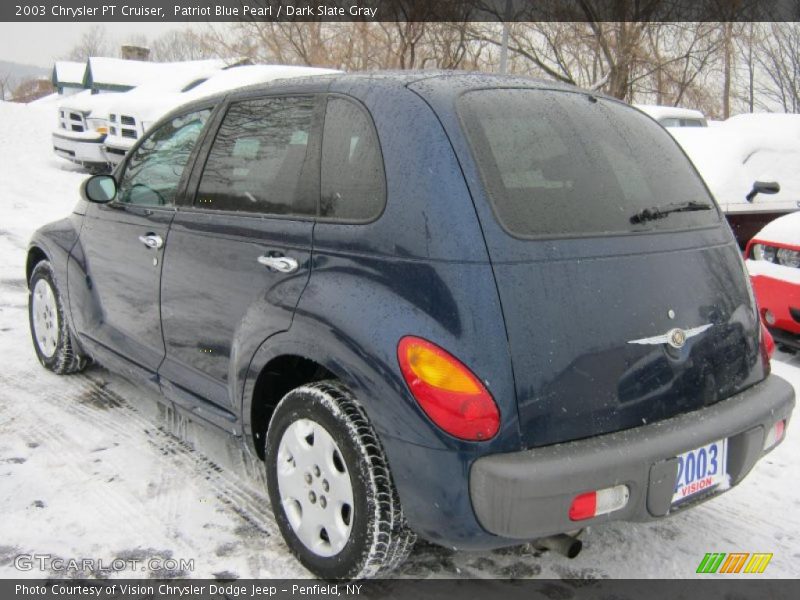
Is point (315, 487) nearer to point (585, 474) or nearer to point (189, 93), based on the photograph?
point (585, 474)

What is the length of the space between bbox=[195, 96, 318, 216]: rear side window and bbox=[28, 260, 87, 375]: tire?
1.71m

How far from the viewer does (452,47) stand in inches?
954

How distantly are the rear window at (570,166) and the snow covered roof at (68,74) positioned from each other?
5918 cm

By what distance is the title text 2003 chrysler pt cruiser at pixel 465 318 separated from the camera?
203 cm

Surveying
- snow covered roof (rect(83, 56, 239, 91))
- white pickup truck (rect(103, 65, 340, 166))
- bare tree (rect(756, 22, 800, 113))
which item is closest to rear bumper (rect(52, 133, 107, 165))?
white pickup truck (rect(103, 65, 340, 166))

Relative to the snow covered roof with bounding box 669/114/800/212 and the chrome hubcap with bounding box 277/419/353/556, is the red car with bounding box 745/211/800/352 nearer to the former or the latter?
the snow covered roof with bounding box 669/114/800/212

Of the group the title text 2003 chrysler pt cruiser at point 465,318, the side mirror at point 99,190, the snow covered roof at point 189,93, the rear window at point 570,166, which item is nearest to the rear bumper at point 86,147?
the snow covered roof at point 189,93

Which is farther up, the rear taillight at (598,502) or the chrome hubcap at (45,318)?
the rear taillight at (598,502)

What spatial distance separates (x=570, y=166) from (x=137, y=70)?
22.7 m

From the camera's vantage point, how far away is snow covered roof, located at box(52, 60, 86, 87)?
2154 inches

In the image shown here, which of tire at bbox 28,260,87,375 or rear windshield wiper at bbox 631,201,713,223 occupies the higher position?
rear windshield wiper at bbox 631,201,713,223

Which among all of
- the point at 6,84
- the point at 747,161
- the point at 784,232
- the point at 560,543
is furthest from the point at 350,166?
the point at 6,84

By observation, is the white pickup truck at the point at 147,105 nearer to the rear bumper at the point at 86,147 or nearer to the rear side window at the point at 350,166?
the rear bumper at the point at 86,147

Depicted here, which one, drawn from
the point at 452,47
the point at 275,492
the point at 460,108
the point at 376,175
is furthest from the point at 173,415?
the point at 452,47
